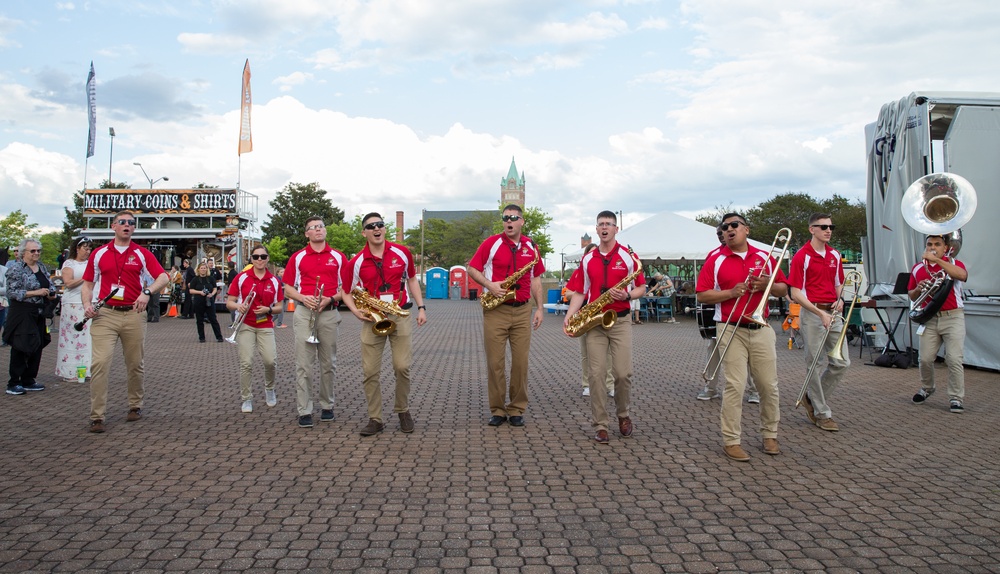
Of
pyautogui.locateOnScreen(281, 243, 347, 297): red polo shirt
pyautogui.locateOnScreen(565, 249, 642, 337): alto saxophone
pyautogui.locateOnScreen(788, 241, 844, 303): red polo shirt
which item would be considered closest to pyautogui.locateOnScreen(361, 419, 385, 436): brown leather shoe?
pyautogui.locateOnScreen(281, 243, 347, 297): red polo shirt

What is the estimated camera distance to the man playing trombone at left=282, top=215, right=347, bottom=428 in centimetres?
685

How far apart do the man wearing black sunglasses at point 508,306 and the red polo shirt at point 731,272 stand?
1.57 m

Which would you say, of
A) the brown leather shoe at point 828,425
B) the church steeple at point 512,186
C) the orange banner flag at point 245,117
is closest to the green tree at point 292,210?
the orange banner flag at point 245,117

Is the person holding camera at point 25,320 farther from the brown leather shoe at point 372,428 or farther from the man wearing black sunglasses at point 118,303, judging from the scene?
the brown leather shoe at point 372,428

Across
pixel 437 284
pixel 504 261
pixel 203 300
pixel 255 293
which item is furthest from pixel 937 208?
pixel 437 284

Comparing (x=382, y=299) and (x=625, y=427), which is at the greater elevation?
(x=382, y=299)

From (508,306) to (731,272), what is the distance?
2057 millimetres

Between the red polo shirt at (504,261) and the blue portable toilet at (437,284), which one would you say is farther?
the blue portable toilet at (437,284)

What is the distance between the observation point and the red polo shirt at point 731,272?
18.8 feet

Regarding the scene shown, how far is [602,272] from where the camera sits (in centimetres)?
648

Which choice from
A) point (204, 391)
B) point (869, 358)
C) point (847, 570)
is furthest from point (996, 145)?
point (204, 391)

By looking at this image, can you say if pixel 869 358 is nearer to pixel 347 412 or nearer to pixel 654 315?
pixel 347 412

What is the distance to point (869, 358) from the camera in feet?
41.3

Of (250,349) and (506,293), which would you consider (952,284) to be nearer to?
(506,293)
